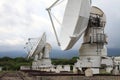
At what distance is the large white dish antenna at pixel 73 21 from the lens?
71.7ft

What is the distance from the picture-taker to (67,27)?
2328 cm

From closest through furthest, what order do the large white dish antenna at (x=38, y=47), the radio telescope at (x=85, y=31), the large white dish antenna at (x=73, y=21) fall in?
the large white dish antenna at (x=73, y=21) < the radio telescope at (x=85, y=31) < the large white dish antenna at (x=38, y=47)

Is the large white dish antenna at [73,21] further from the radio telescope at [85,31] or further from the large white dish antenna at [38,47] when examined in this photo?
the large white dish antenna at [38,47]

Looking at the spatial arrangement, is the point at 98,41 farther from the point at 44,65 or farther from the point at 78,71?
the point at 44,65

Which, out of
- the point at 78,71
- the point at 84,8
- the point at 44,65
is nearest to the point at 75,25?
the point at 84,8

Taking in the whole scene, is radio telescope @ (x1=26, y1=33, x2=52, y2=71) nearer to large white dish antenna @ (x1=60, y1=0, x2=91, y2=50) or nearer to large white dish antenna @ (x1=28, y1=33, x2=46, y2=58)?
large white dish antenna @ (x1=28, y1=33, x2=46, y2=58)

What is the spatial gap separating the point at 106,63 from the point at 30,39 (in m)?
22.3

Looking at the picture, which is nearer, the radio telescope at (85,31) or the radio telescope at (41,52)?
the radio telescope at (85,31)

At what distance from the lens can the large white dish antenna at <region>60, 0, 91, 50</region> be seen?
21.9m

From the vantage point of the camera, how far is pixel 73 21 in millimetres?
22219

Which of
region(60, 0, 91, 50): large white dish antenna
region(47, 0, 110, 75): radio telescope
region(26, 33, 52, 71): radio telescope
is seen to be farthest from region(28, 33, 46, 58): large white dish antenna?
region(60, 0, 91, 50): large white dish antenna

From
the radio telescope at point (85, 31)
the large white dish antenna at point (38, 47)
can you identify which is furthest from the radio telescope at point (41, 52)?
the radio telescope at point (85, 31)

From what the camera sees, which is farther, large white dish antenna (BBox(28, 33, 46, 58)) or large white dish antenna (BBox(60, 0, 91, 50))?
large white dish antenna (BBox(28, 33, 46, 58))

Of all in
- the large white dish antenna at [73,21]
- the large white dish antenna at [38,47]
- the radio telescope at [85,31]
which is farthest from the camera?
the large white dish antenna at [38,47]
